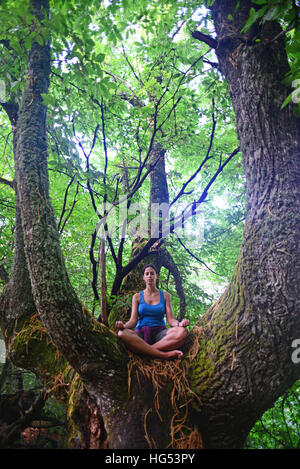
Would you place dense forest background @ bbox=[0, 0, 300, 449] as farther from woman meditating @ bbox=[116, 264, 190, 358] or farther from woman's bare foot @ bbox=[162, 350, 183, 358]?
woman's bare foot @ bbox=[162, 350, 183, 358]

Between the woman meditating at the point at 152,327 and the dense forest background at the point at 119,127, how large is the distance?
25cm

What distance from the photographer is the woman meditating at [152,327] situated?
2.59 meters

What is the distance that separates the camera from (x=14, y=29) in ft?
8.68

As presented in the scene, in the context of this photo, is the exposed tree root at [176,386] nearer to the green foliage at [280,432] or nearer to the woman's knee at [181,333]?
the woman's knee at [181,333]

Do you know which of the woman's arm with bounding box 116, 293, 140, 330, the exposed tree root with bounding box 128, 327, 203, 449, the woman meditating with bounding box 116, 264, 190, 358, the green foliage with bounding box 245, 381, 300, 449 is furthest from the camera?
the green foliage with bounding box 245, 381, 300, 449

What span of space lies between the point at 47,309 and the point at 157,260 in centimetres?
265

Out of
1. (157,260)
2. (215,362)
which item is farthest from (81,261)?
(215,362)

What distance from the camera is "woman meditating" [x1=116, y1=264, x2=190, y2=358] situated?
8.48 feet

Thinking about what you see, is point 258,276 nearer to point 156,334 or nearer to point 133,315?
point 156,334

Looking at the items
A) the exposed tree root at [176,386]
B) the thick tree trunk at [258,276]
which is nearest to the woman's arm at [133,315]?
the exposed tree root at [176,386]

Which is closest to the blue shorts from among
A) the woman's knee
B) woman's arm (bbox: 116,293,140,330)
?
woman's arm (bbox: 116,293,140,330)

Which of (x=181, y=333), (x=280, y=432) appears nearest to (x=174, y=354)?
(x=181, y=333)

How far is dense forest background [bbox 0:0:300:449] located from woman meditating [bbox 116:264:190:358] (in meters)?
0.25

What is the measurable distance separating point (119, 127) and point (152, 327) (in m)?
2.91
